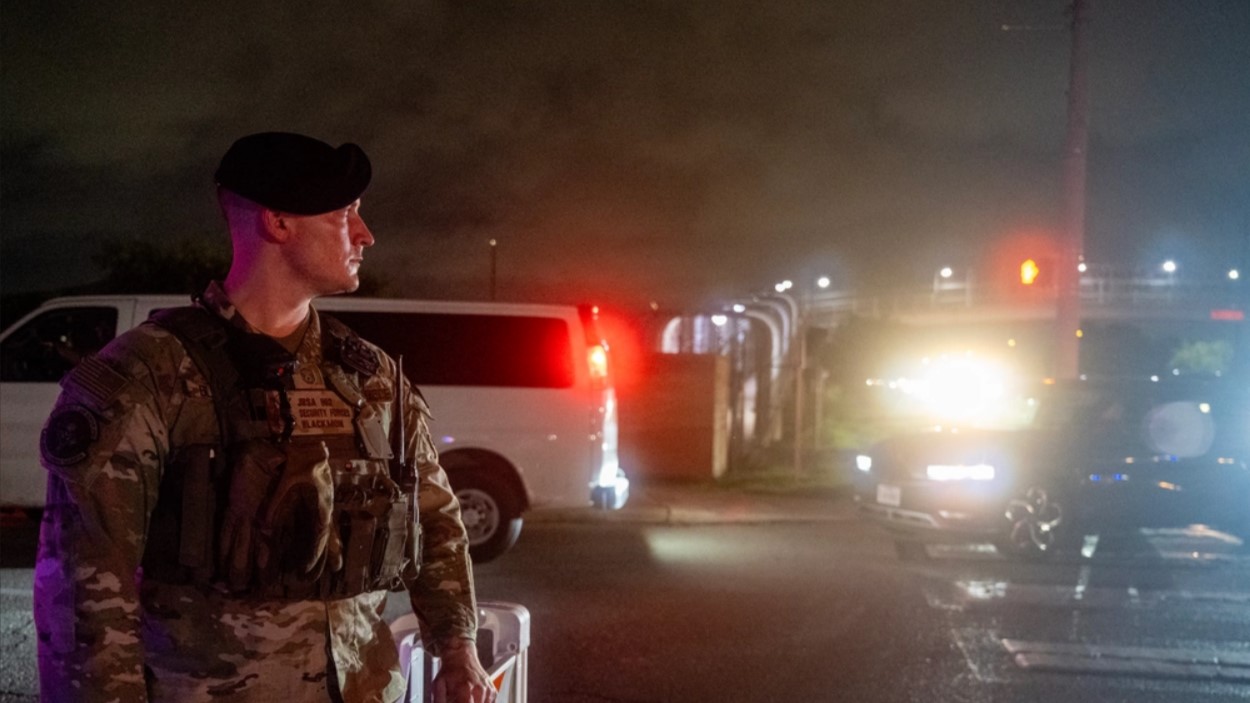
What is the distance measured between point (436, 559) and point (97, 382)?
735mm

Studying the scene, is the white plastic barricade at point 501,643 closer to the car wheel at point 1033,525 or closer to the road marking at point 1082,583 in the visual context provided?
the road marking at point 1082,583

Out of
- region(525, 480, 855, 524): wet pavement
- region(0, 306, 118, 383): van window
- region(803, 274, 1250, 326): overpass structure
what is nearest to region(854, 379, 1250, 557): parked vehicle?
region(525, 480, 855, 524): wet pavement

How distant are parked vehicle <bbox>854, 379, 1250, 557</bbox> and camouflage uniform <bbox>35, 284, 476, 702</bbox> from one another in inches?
319

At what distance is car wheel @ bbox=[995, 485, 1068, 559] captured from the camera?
953 centimetres

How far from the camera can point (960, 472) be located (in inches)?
376

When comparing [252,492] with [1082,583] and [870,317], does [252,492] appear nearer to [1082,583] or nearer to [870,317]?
[1082,583]

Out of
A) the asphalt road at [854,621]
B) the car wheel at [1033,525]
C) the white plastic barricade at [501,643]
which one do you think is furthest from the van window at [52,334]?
the car wheel at [1033,525]

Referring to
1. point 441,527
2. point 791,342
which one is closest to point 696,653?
point 441,527

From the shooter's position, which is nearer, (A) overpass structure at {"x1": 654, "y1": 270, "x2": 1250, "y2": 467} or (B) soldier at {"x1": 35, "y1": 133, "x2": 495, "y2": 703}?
(B) soldier at {"x1": 35, "y1": 133, "x2": 495, "y2": 703}

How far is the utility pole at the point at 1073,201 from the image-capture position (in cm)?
1260

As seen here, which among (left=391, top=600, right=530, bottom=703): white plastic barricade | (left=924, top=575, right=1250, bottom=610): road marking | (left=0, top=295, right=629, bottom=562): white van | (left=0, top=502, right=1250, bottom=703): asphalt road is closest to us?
(left=391, top=600, right=530, bottom=703): white plastic barricade

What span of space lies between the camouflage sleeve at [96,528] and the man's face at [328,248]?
377mm

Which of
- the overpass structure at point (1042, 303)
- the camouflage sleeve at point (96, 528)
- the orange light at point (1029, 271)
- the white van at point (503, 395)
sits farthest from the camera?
the overpass structure at point (1042, 303)

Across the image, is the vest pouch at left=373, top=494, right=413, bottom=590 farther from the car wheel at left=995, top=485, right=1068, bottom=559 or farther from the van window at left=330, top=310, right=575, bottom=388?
the car wheel at left=995, top=485, right=1068, bottom=559
